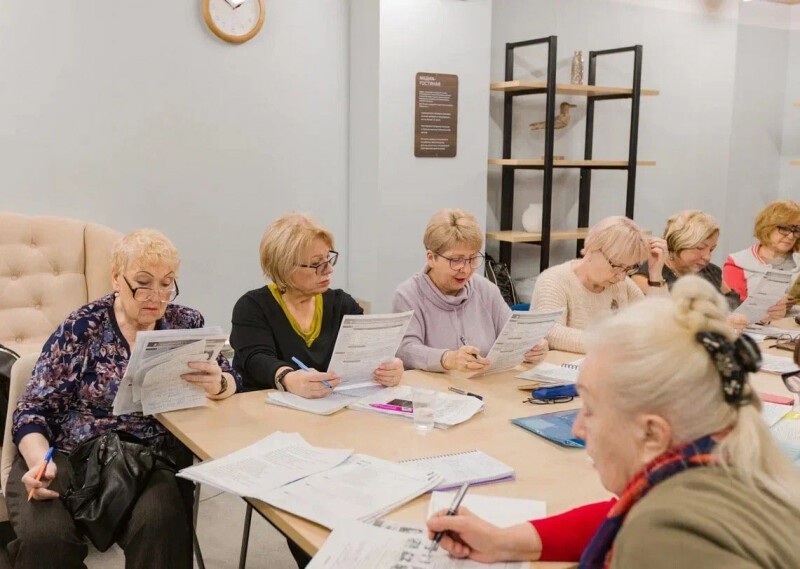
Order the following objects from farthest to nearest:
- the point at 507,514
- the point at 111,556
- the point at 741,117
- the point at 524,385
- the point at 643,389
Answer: the point at 741,117
the point at 111,556
the point at 524,385
the point at 507,514
the point at 643,389

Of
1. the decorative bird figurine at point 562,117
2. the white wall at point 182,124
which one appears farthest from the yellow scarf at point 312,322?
the decorative bird figurine at point 562,117

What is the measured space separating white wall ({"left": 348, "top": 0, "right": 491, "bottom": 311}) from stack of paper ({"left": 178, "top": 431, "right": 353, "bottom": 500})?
2639 mm

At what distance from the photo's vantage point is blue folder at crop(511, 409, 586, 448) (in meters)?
1.84

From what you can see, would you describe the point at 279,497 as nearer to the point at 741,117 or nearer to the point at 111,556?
A: the point at 111,556

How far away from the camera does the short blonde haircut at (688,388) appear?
0.96 meters

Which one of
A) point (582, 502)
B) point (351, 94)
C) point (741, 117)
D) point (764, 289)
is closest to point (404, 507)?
point (582, 502)

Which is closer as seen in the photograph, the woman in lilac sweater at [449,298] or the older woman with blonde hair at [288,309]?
the older woman with blonde hair at [288,309]

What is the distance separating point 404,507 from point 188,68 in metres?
3.07

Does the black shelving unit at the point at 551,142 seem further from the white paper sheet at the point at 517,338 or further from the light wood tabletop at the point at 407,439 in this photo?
the light wood tabletop at the point at 407,439

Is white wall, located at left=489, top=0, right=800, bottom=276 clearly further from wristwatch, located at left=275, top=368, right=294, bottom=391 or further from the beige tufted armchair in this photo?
wristwatch, located at left=275, top=368, right=294, bottom=391

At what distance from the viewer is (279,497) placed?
4.89ft

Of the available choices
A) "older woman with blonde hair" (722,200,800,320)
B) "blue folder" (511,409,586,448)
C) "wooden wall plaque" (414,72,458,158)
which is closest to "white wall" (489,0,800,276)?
"wooden wall plaque" (414,72,458,158)

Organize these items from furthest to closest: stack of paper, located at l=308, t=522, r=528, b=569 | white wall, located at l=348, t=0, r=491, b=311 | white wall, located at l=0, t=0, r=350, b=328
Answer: white wall, located at l=348, t=0, r=491, b=311 < white wall, located at l=0, t=0, r=350, b=328 < stack of paper, located at l=308, t=522, r=528, b=569

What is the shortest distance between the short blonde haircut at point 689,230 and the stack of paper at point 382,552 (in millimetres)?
2433
